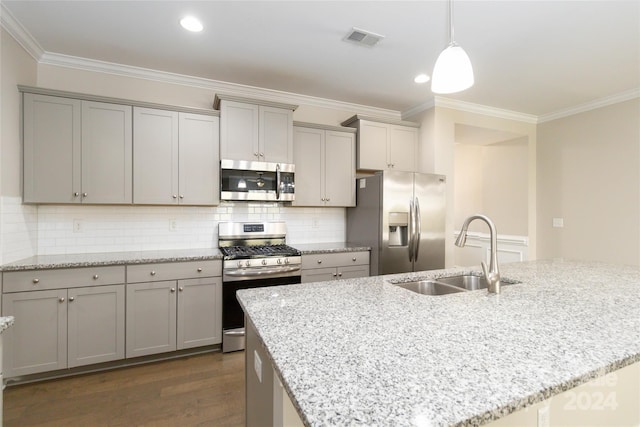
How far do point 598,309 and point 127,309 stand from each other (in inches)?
120

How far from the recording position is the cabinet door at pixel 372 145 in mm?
3785

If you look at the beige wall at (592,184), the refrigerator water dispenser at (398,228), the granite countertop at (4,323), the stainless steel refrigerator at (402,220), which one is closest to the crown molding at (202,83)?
the stainless steel refrigerator at (402,220)

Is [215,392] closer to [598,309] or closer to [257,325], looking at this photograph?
[257,325]

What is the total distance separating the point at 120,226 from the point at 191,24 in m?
1.94

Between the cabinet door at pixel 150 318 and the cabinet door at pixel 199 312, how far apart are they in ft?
0.23

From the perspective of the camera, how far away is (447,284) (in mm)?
1961

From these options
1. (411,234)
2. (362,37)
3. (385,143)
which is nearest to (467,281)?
(411,234)

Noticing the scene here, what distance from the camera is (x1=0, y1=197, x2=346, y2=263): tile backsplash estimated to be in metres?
2.54

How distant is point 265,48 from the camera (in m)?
2.73

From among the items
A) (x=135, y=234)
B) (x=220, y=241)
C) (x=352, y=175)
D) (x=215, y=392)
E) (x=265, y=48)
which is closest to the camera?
(x=215, y=392)

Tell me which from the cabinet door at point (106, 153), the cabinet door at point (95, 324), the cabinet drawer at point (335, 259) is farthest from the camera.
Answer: the cabinet drawer at point (335, 259)

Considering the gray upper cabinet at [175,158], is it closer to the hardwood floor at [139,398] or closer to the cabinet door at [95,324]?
the cabinet door at [95,324]

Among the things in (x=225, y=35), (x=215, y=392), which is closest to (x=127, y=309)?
(x=215, y=392)

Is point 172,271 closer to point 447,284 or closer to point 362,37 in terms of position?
point 447,284
